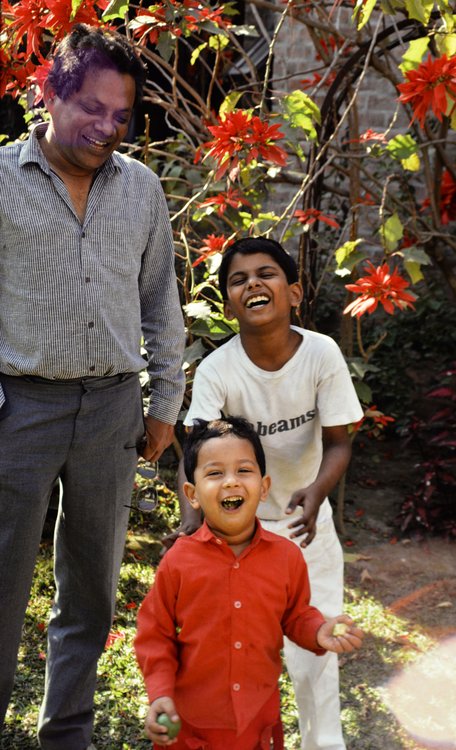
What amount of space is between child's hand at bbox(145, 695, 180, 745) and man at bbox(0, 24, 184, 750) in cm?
67

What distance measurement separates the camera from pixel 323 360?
8.87ft

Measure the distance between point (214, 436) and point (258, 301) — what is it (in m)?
0.58

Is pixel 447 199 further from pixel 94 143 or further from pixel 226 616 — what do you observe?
pixel 226 616

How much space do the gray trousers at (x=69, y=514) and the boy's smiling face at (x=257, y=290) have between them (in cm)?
38

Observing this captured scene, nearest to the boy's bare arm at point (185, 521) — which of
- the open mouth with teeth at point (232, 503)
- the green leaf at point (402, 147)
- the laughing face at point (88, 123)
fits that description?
the open mouth with teeth at point (232, 503)

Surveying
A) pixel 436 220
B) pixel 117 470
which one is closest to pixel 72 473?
pixel 117 470

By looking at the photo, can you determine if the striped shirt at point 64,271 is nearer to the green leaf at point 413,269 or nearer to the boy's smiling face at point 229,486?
the boy's smiling face at point 229,486

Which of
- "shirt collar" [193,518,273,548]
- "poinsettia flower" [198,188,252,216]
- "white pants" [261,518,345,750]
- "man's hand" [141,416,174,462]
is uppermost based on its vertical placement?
"poinsettia flower" [198,188,252,216]

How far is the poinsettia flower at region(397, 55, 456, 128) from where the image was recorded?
3.06 m

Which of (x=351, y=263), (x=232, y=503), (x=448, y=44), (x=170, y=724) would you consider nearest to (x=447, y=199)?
(x=351, y=263)

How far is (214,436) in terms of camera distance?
2203 millimetres

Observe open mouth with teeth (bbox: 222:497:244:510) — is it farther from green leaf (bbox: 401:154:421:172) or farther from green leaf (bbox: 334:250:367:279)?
green leaf (bbox: 401:154:421:172)

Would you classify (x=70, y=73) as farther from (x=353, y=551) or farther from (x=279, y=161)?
(x=353, y=551)

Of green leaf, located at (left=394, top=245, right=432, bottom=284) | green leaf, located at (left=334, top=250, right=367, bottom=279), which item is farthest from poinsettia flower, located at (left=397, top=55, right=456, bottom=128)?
green leaf, located at (left=334, top=250, right=367, bottom=279)
